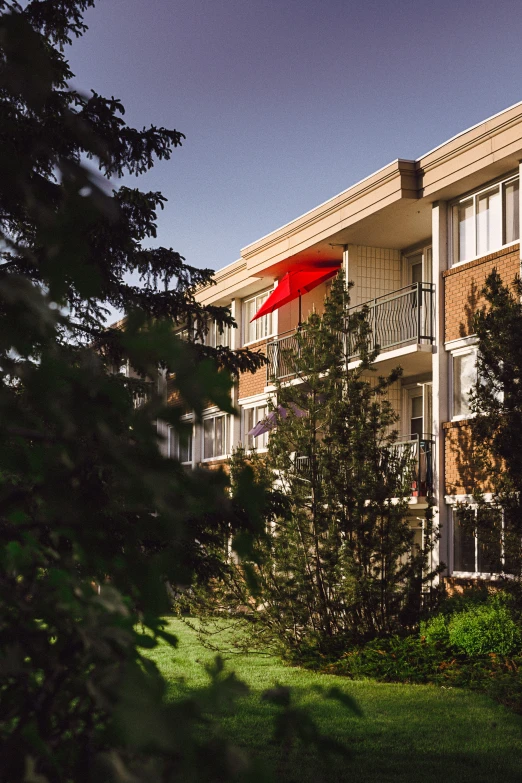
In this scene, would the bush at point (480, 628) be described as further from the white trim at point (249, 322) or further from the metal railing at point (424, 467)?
the white trim at point (249, 322)

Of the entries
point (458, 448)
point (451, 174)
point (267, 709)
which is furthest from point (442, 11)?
point (267, 709)

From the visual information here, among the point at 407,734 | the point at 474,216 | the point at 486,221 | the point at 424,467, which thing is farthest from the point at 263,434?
the point at 407,734

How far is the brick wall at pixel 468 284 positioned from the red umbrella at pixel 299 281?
18.8 feet

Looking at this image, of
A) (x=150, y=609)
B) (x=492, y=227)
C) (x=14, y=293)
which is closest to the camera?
(x=14, y=293)

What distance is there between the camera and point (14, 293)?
4.00ft

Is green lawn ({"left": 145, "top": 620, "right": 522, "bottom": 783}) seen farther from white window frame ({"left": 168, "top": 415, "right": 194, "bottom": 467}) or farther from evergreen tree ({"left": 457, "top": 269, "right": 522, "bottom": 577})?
white window frame ({"left": 168, "top": 415, "right": 194, "bottom": 467})

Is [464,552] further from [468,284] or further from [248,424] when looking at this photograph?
[248,424]

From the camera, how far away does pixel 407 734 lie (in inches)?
393

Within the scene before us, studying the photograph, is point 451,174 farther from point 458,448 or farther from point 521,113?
point 458,448

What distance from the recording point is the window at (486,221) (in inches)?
734

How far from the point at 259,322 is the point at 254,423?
3.22 meters

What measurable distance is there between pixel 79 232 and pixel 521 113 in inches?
702

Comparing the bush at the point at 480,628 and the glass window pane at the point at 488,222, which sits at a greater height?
the glass window pane at the point at 488,222

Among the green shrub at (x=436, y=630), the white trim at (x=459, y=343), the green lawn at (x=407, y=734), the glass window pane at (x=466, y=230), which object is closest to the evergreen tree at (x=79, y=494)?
the green lawn at (x=407, y=734)
